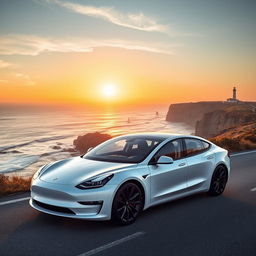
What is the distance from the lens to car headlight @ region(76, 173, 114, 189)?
18.8ft

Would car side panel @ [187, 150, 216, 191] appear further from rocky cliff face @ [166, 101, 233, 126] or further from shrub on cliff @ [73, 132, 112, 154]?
rocky cliff face @ [166, 101, 233, 126]

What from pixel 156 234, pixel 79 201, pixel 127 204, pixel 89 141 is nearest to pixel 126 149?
pixel 127 204

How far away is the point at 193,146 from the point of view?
7887 mm

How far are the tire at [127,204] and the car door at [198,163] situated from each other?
1624mm

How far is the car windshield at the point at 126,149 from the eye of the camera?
22.3 ft

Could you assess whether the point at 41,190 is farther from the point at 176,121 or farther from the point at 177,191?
the point at 176,121

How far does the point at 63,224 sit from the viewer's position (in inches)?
236

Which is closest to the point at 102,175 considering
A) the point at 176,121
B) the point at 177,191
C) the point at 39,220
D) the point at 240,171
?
the point at 39,220

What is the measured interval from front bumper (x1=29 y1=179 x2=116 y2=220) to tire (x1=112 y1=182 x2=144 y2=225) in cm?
13

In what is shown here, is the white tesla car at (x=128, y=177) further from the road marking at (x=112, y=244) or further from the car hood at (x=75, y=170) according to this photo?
the road marking at (x=112, y=244)

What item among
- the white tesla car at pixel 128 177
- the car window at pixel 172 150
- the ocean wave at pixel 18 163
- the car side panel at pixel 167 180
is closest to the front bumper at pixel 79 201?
the white tesla car at pixel 128 177

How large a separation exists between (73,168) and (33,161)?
1641 inches

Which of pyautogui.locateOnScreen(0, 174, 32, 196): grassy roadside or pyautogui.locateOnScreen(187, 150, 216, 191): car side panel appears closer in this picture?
pyautogui.locateOnScreen(187, 150, 216, 191): car side panel

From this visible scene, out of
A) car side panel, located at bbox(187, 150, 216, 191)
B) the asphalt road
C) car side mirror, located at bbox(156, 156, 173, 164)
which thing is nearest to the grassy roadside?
the asphalt road
